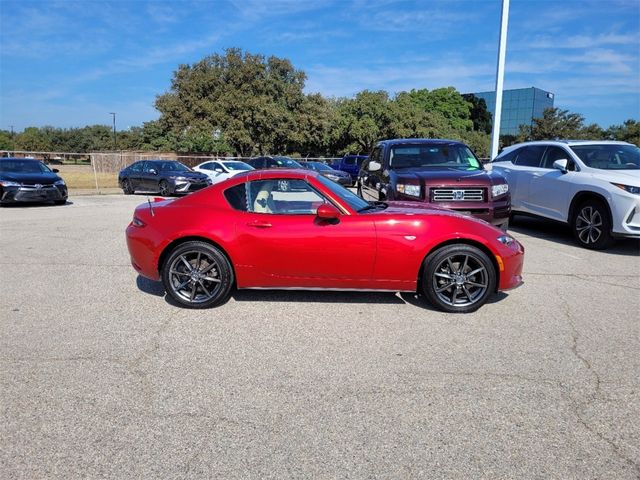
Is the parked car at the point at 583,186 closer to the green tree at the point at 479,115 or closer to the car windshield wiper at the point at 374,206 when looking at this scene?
the car windshield wiper at the point at 374,206

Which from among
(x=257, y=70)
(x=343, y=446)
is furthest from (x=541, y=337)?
(x=257, y=70)

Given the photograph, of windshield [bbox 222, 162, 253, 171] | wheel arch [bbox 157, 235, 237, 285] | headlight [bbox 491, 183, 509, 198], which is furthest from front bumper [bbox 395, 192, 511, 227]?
windshield [bbox 222, 162, 253, 171]

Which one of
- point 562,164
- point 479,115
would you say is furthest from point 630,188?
point 479,115

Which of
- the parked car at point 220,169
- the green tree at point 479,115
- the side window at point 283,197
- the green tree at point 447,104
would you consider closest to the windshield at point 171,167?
the parked car at point 220,169

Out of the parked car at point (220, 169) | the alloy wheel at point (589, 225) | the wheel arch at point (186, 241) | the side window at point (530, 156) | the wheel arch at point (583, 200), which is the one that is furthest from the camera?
the parked car at point (220, 169)

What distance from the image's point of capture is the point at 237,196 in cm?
523

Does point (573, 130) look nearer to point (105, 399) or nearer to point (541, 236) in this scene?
point (541, 236)

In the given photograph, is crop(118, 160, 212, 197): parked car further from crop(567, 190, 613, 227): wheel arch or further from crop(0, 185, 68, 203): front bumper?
crop(567, 190, 613, 227): wheel arch

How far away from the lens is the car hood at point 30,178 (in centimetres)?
1411

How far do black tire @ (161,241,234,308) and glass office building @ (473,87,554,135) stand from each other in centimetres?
10337

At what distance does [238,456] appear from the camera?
2709 mm

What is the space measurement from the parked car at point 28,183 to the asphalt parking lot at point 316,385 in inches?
371

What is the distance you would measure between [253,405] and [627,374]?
281 centimetres

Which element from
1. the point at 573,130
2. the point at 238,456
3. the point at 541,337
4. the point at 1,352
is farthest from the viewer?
the point at 573,130
